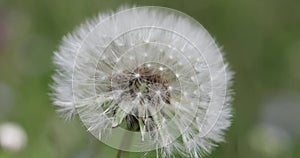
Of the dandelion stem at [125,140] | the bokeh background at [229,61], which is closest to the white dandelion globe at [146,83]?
the dandelion stem at [125,140]

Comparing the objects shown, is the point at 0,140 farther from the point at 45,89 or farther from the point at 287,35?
the point at 287,35

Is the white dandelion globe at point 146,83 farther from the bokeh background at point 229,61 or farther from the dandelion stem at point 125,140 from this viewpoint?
the bokeh background at point 229,61

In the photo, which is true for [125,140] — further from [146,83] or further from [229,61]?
[229,61]

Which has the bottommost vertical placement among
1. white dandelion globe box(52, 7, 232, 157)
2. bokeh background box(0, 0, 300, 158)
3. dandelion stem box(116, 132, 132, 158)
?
dandelion stem box(116, 132, 132, 158)

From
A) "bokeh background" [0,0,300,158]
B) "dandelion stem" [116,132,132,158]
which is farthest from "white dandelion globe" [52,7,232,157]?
"bokeh background" [0,0,300,158]

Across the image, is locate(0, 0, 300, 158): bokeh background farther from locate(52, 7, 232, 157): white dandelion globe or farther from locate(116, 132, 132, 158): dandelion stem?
locate(116, 132, 132, 158): dandelion stem

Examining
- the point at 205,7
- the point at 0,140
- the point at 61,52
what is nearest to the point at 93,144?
the point at 0,140
